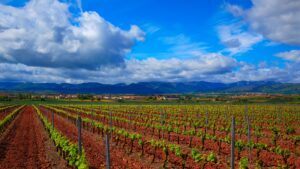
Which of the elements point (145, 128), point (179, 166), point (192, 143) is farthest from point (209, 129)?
point (179, 166)

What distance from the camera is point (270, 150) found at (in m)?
14.5

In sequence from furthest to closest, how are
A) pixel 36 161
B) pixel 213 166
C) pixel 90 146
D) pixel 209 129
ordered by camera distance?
pixel 209 129 < pixel 90 146 < pixel 36 161 < pixel 213 166

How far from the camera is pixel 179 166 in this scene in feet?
39.6

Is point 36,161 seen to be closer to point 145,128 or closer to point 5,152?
point 5,152

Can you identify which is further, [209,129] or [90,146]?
[209,129]

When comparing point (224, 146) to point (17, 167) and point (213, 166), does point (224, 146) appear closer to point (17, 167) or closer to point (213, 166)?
point (213, 166)

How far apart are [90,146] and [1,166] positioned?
514 centimetres

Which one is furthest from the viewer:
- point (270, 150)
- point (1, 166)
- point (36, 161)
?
point (270, 150)

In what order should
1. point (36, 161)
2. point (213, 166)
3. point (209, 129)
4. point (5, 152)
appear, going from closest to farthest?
point (213, 166) < point (36, 161) < point (5, 152) < point (209, 129)

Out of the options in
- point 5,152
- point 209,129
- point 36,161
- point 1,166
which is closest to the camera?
point 1,166

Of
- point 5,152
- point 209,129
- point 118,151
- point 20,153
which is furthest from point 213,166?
point 209,129

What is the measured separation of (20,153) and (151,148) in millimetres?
6453

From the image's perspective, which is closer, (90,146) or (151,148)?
(151,148)

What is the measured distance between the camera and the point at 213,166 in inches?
460
